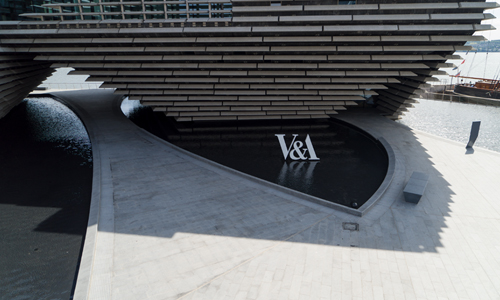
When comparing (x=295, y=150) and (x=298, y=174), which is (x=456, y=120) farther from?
(x=298, y=174)

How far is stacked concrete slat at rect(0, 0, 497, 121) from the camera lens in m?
13.3

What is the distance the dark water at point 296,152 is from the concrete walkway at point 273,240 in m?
1.35

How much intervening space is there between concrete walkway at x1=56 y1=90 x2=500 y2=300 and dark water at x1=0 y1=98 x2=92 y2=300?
0.69m

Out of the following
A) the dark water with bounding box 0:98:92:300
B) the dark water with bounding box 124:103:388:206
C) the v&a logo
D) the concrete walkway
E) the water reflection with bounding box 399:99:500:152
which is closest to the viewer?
the concrete walkway

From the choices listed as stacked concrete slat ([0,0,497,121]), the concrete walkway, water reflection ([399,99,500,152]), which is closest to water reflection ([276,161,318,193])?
the concrete walkway

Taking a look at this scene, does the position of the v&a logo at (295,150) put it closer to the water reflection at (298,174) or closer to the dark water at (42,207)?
the water reflection at (298,174)

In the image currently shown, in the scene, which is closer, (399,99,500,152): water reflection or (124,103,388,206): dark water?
(124,103,388,206): dark water

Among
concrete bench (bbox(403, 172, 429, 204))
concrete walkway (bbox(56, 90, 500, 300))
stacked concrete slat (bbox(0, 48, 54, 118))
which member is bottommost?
concrete walkway (bbox(56, 90, 500, 300))

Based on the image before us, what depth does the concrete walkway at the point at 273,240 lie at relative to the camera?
693 cm

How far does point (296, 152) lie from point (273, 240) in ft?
25.0

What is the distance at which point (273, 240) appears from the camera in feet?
28.1

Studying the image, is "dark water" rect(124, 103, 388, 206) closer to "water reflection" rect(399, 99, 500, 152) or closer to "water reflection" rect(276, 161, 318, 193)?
"water reflection" rect(276, 161, 318, 193)

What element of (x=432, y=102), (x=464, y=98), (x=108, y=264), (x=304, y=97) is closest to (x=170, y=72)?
(x=304, y=97)

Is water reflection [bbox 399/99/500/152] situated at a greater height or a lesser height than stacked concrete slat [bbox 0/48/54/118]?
lesser
